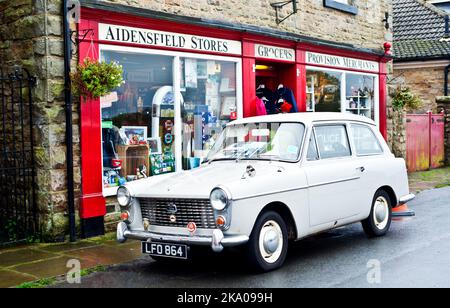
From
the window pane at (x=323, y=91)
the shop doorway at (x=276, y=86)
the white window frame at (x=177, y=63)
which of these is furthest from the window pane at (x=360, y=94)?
the white window frame at (x=177, y=63)

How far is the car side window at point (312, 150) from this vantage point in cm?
716

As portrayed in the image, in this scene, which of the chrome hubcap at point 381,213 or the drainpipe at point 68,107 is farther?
the drainpipe at point 68,107

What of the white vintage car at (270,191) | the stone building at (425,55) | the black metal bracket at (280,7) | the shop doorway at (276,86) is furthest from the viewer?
the stone building at (425,55)

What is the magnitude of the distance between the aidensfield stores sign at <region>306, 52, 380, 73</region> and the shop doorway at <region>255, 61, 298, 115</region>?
68 centimetres

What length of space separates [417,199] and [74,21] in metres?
7.52

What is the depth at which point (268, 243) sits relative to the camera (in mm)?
6293

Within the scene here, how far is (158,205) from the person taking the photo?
6.50 m

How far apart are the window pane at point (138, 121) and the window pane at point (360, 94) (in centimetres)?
653

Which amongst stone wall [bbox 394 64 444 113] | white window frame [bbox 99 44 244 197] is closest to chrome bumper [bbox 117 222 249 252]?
white window frame [bbox 99 44 244 197]

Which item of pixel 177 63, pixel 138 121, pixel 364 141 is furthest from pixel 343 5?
pixel 364 141

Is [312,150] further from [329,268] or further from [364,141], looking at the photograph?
[329,268]

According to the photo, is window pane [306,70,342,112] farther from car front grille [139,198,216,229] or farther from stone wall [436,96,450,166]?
car front grille [139,198,216,229]

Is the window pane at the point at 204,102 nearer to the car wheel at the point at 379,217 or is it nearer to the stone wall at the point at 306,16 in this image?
the stone wall at the point at 306,16

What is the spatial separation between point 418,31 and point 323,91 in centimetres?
1287
